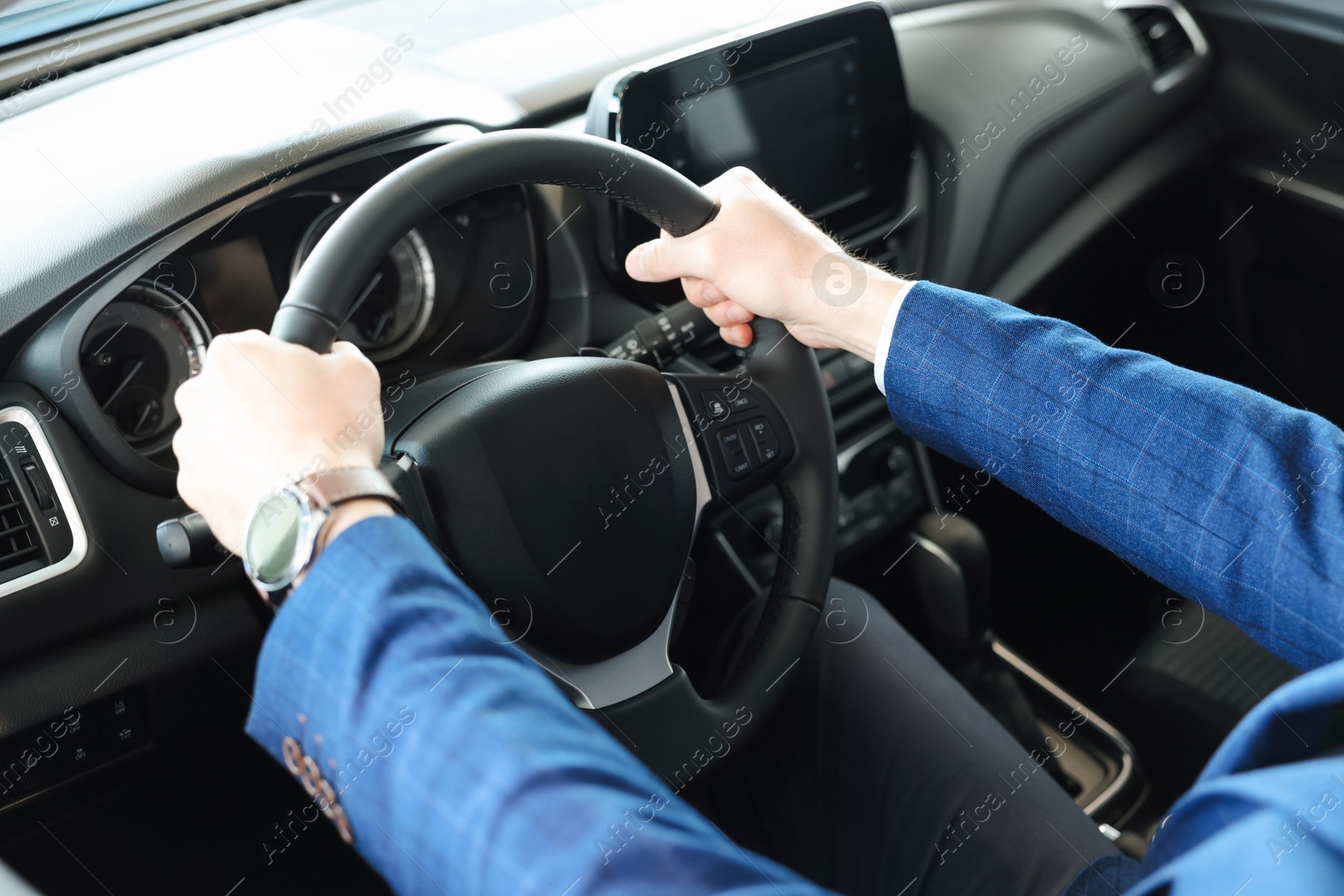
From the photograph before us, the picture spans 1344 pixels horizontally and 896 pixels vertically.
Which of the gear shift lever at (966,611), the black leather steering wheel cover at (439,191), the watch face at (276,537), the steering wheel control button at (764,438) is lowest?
the gear shift lever at (966,611)

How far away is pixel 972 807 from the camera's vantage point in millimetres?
964

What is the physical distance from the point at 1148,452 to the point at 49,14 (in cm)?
124

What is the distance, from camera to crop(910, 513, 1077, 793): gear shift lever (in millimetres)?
1452

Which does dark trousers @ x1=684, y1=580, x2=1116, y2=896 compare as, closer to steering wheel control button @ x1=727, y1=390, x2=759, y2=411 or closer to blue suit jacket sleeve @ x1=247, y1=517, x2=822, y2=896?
steering wheel control button @ x1=727, y1=390, x2=759, y2=411

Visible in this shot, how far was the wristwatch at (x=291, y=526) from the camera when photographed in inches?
23.6

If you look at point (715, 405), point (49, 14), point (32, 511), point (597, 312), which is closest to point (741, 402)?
point (715, 405)

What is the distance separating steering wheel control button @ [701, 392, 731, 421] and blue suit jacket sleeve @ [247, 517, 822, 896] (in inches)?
15.7

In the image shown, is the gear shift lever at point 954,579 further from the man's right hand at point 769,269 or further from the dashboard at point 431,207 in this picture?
the man's right hand at point 769,269

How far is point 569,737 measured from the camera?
22.2 inches

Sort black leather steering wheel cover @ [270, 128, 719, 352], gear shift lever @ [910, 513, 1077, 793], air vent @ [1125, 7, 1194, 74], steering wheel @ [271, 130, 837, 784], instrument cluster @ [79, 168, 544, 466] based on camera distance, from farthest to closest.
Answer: air vent @ [1125, 7, 1194, 74] → gear shift lever @ [910, 513, 1077, 793] → instrument cluster @ [79, 168, 544, 466] → steering wheel @ [271, 130, 837, 784] → black leather steering wheel cover @ [270, 128, 719, 352]

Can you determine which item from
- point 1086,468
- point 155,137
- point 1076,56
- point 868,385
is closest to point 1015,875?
point 1086,468

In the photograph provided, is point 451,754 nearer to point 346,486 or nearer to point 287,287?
point 346,486

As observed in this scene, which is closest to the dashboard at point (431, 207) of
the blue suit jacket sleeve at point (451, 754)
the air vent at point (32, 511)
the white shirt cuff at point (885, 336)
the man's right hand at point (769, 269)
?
the air vent at point (32, 511)

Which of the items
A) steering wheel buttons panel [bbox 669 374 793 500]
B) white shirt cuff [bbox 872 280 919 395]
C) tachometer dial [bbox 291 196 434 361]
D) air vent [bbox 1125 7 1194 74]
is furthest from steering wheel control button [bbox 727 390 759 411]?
air vent [bbox 1125 7 1194 74]
